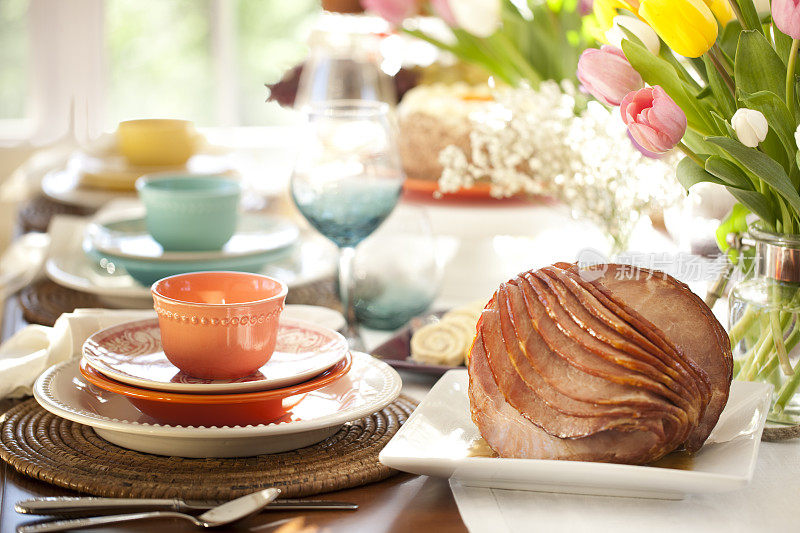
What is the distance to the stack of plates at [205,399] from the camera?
69cm

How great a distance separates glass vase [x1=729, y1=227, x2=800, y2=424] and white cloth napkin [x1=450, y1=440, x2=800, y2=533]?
0.12 m

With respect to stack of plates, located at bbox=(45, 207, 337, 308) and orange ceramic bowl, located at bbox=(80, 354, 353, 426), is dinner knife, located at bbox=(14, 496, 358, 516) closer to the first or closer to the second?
orange ceramic bowl, located at bbox=(80, 354, 353, 426)

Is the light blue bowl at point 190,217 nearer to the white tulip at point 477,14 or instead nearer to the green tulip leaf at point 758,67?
the white tulip at point 477,14

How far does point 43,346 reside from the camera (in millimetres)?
926

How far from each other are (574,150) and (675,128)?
1.30ft

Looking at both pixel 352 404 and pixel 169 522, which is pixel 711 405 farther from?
pixel 169 522

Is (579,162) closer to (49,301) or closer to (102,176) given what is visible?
(49,301)

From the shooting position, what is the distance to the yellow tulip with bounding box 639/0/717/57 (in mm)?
688

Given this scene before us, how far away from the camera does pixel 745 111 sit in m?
0.69

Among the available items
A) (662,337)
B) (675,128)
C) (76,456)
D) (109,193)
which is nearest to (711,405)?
(662,337)

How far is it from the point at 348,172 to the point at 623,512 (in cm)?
54

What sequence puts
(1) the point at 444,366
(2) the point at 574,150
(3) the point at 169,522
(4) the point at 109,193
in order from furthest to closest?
1. (4) the point at 109,193
2. (2) the point at 574,150
3. (1) the point at 444,366
4. (3) the point at 169,522

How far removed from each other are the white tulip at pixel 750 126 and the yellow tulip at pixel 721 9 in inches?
3.5

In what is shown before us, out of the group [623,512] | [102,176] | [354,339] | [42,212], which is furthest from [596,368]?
[42,212]
